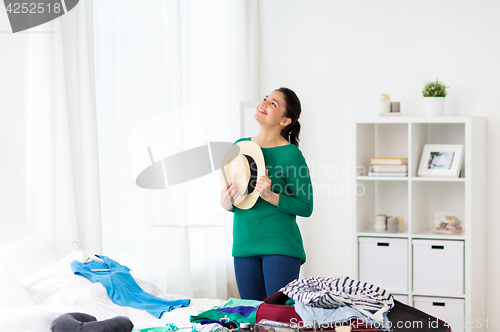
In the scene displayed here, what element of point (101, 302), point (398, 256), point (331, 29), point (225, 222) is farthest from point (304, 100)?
point (101, 302)

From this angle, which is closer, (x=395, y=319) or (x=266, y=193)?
(x=395, y=319)

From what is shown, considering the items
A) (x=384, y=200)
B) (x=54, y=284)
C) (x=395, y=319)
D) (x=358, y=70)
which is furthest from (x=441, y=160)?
(x=54, y=284)

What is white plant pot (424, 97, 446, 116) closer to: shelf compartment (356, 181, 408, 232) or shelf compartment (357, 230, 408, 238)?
shelf compartment (356, 181, 408, 232)

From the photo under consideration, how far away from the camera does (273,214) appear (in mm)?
1973

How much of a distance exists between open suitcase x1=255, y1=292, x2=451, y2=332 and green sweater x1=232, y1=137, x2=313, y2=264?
1.51ft

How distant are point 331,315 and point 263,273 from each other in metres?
0.61

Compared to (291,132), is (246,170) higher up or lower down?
lower down

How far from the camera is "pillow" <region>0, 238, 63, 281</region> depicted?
6.00ft

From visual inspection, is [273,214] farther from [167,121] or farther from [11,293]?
[167,121]

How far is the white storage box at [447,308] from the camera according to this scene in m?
2.94

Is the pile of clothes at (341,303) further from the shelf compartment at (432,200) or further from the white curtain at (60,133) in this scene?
the shelf compartment at (432,200)

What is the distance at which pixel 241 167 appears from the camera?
1993mm

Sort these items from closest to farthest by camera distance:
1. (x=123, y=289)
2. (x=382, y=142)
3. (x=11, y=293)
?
(x=11, y=293)
(x=123, y=289)
(x=382, y=142)

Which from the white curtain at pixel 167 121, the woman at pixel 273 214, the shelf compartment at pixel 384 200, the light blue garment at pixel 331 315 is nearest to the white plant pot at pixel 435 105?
the shelf compartment at pixel 384 200
